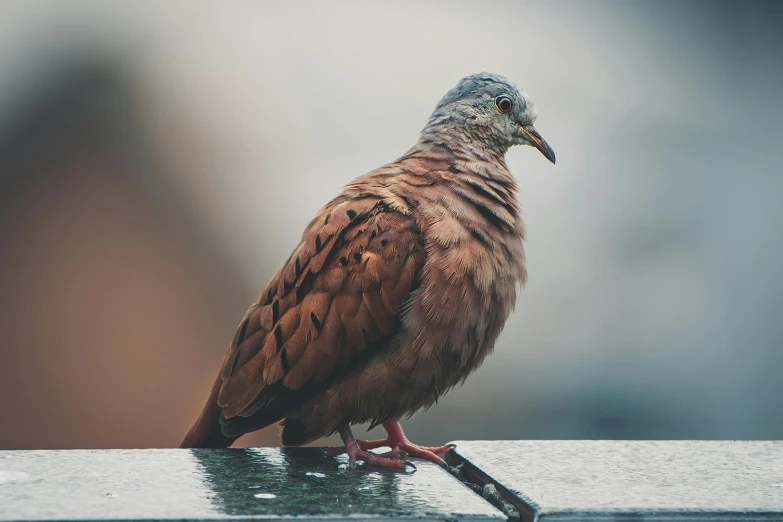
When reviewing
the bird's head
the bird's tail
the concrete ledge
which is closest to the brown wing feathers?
the bird's tail

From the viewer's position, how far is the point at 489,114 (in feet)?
12.5

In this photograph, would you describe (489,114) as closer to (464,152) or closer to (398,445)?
(464,152)

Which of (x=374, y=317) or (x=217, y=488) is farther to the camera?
(x=374, y=317)

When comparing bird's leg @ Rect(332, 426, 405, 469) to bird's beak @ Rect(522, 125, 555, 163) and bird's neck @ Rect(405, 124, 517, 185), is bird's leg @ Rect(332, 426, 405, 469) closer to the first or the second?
bird's neck @ Rect(405, 124, 517, 185)

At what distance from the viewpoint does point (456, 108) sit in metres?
3.82

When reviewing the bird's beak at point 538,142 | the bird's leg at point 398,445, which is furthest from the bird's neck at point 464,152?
the bird's leg at point 398,445

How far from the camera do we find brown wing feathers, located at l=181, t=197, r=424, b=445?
3023 millimetres

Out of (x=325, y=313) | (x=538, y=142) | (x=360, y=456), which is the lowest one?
(x=360, y=456)

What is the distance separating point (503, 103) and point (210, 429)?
1818 mm

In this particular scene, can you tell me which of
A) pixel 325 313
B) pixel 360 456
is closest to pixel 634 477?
pixel 360 456

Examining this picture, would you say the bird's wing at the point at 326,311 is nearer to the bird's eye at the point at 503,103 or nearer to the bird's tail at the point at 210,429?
the bird's tail at the point at 210,429

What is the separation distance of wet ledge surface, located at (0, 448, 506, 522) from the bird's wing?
22 cm

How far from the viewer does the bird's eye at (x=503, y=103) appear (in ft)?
12.6

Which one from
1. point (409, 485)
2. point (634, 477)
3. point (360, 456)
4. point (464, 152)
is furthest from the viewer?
point (464, 152)
